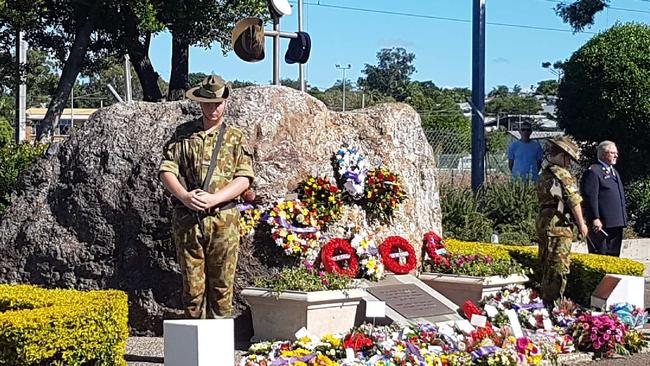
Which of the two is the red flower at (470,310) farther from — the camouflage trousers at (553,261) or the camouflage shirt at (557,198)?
the camouflage shirt at (557,198)

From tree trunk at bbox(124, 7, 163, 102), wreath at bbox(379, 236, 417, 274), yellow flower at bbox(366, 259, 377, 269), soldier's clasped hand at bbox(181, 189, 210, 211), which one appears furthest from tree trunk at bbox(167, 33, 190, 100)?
soldier's clasped hand at bbox(181, 189, 210, 211)

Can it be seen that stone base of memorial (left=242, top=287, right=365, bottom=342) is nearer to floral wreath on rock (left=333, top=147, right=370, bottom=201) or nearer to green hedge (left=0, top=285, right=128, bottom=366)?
floral wreath on rock (left=333, top=147, right=370, bottom=201)

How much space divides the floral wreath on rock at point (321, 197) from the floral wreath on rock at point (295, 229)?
9 cm

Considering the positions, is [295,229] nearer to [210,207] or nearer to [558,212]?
[210,207]

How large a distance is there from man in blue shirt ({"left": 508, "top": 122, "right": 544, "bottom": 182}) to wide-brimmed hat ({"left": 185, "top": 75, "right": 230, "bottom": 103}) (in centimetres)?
920

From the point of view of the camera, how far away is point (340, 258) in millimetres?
8172

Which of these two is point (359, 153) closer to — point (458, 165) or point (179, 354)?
point (179, 354)

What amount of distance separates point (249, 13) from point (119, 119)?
29.9 ft

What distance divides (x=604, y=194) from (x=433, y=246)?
2.14 meters

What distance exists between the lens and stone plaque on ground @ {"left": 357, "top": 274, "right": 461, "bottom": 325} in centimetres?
777

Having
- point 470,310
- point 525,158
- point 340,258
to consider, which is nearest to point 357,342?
point 340,258

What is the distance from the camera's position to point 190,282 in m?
6.39

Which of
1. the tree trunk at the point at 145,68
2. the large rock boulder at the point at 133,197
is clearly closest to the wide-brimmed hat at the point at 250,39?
the large rock boulder at the point at 133,197

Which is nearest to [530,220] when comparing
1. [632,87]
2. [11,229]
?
[632,87]
